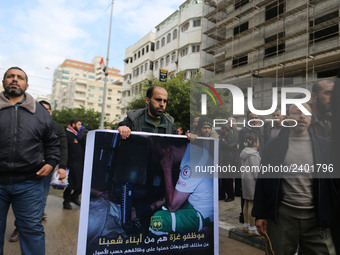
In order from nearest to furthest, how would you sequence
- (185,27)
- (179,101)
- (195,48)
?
(179,101) → (195,48) → (185,27)

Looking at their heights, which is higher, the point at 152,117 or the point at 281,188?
the point at 152,117

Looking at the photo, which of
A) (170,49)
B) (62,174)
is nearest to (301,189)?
(62,174)

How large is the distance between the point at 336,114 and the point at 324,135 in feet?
3.60

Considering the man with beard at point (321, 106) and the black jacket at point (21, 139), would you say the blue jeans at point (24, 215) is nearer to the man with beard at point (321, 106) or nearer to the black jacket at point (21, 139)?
the black jacket at point (21, 139)

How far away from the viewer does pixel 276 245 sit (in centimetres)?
225

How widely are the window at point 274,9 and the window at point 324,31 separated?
3.14 metres

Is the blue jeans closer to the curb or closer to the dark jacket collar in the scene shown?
the dark jacket collar

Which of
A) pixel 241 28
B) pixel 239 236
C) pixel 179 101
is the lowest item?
pixel 239 236

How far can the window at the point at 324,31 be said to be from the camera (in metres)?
18.0

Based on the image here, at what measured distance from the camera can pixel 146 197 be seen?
2.42m

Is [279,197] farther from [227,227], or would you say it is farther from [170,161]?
[227,227]

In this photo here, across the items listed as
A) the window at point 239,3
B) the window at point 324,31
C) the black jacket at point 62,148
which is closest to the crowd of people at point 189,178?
the black jacket at point 62,148

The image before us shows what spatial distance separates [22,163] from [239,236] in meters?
3.22

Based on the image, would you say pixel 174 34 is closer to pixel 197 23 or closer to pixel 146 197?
pixel 197 23
